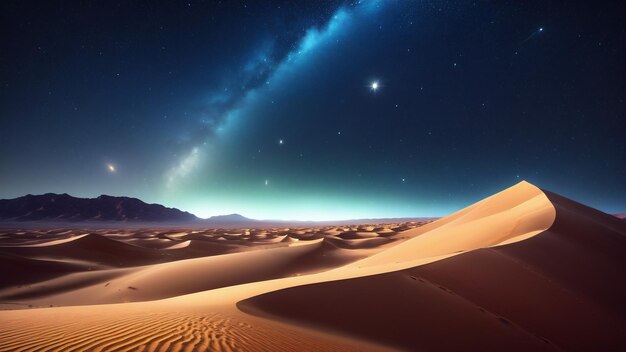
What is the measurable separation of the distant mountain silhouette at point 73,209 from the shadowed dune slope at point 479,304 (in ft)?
478

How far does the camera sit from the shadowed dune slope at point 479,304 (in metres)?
3.82

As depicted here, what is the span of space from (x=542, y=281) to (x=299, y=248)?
14084 mm

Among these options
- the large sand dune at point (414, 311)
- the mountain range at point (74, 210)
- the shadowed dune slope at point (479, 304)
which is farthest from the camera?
the mountain range at point (74, 210)

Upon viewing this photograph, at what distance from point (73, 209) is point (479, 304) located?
156m

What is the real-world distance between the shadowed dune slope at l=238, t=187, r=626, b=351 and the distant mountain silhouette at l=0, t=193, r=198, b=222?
145764 millimetres

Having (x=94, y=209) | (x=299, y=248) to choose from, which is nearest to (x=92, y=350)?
(x=299, y=248)

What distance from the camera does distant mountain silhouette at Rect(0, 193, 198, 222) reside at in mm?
113562

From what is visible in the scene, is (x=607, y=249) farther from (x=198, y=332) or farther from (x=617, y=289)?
(x=198, y=332)

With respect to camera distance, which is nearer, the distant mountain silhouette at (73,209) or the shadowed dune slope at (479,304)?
the shadowed dune slope at (479,304)

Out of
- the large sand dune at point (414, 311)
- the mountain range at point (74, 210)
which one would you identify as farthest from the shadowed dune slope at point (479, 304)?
the mountain range at point (74, 210)

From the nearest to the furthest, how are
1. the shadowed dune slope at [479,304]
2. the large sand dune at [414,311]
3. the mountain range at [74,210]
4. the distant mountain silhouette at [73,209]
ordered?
the large sand dune at [414,311], the shadowed dune slope at [479,304], the mountain range at [74,210], the distant mountain silhouette at [73,209]

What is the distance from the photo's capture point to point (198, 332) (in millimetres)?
2918

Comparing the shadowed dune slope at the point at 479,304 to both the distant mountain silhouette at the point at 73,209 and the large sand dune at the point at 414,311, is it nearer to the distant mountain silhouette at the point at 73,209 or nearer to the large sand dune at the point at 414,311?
the large sand dune at the point at 414,311

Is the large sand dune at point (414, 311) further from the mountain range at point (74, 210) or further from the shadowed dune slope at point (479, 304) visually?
the mountain range at point (74, 210)
